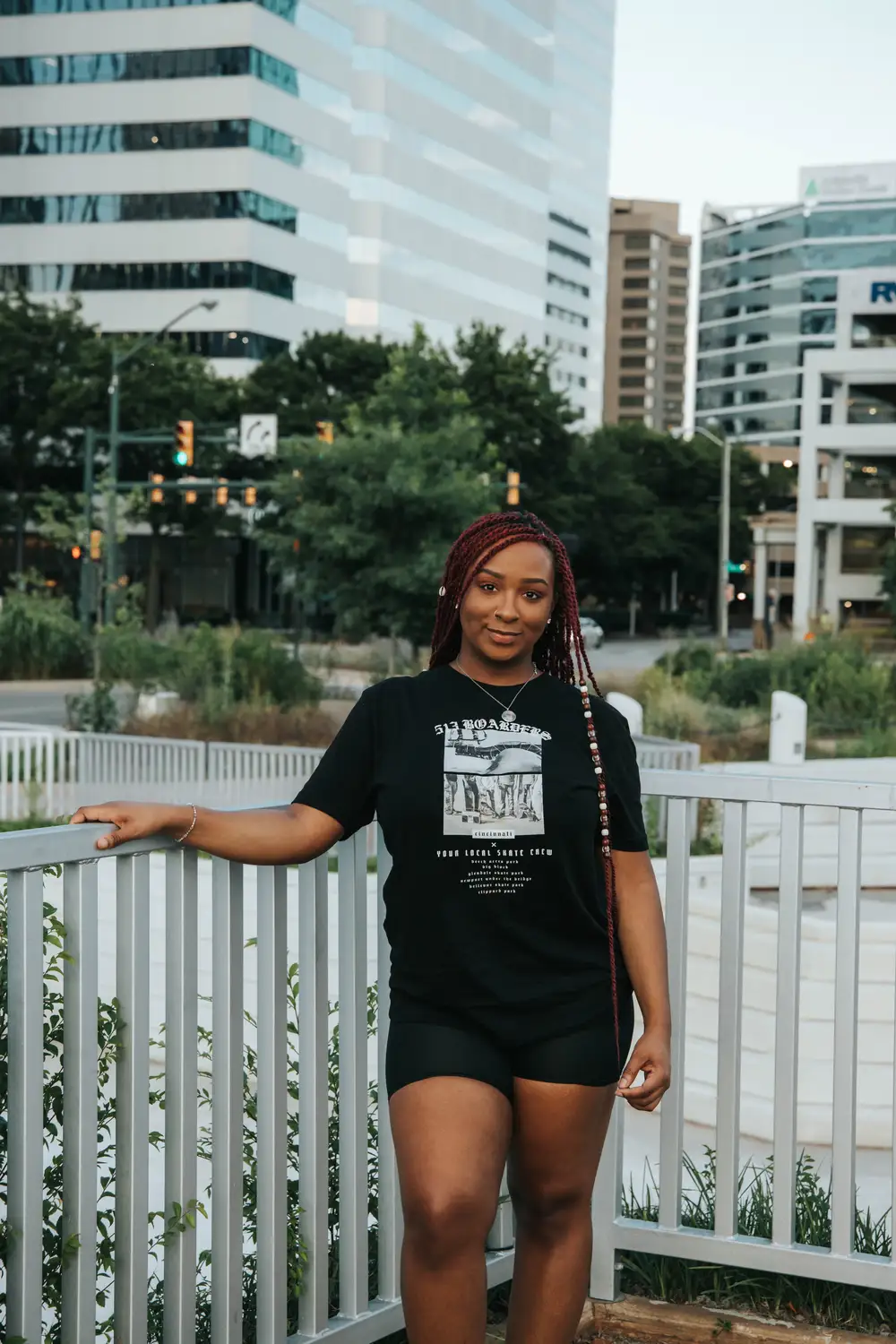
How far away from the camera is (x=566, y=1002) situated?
9.24ft

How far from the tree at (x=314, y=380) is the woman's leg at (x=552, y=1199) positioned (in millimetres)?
56290

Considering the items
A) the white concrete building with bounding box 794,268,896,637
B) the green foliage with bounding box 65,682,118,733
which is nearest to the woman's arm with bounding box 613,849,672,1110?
the green foliage with bounding box 65,682,118,733

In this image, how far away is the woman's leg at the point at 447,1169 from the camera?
2.70 metres

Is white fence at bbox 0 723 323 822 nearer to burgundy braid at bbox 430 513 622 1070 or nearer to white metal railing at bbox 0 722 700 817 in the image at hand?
white metal railing at bbox 0 722 700 817

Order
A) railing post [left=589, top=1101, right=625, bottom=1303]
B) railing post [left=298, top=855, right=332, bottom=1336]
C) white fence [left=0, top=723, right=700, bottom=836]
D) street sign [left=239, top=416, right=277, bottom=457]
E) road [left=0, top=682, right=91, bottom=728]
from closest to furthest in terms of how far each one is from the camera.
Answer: railing post [left=298, top=855, right=332, bottom=1336], railing post [left=589, top=1101, right=625, bottom=1303], white fence [left=0, top=723, right=700, bottom=836], road [left=0, top=682, right=91, bottom=728], street sign [left=239, top=416, right=277, bottom=457]

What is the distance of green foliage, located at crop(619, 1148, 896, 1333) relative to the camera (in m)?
3.65

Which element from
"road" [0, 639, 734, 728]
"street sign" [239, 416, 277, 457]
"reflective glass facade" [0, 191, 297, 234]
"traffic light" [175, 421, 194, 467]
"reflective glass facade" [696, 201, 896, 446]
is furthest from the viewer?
"reflective glass facade" [696, 201, 896, 446]

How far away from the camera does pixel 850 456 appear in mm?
69000

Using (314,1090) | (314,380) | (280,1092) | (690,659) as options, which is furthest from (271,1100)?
(314,380)

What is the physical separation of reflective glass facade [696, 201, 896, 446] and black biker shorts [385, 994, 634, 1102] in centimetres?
16837

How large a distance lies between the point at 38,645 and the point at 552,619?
1253 inches

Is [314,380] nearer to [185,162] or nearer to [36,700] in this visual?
[185,162]

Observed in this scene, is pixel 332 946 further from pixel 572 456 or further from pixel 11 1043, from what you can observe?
pixel 572 456

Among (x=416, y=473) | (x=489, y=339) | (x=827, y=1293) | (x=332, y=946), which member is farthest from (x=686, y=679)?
(x=489, y=339)
